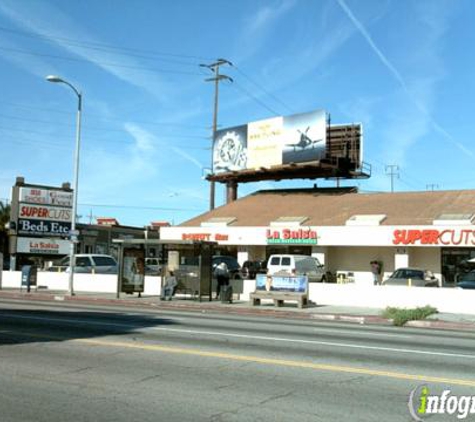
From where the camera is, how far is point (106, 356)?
10.3 m

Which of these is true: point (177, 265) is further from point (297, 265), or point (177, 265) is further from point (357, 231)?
point (357, 231)

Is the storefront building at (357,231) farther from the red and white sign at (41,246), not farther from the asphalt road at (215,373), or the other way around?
the asphalt road at (215,373)

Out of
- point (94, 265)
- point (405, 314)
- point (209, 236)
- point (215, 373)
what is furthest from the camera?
point (209, 236)

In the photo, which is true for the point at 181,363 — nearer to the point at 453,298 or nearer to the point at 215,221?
the point at 453,298

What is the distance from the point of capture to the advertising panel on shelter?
24.5 m

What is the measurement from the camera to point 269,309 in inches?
913

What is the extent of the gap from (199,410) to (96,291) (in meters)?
26.4

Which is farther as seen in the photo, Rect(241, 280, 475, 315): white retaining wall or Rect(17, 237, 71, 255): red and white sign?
Rect(17, 237, 71, 255): red and white sign

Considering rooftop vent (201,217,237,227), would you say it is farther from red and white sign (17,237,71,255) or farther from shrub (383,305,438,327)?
shrub (383,305,438,327)

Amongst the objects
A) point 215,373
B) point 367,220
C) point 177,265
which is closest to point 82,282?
point 177,265

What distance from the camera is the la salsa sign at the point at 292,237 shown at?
42.1 meters

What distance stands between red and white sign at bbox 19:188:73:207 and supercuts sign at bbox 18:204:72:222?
0.97 ft

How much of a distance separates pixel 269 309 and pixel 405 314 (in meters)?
5.24

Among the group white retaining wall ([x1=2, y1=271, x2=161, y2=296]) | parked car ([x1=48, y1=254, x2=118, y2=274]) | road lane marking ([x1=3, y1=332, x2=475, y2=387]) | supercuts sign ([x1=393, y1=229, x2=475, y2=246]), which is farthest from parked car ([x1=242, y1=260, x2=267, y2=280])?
road lane marking ([x1=3, y1=332, x2=475, y2=387])
